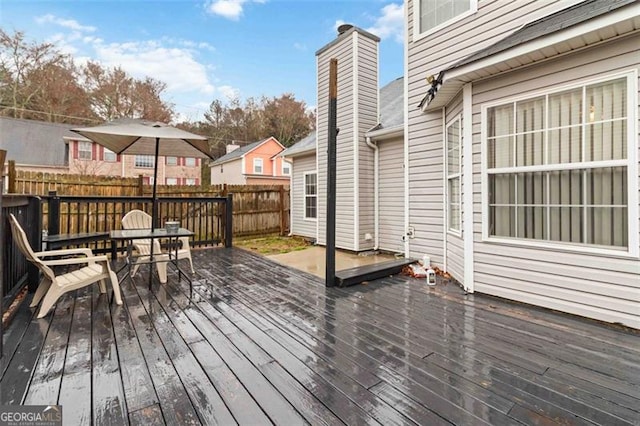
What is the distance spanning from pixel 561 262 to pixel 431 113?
2981 mm

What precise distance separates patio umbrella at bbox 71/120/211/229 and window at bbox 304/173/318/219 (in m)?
3.83

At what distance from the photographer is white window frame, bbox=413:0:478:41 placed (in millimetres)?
4441

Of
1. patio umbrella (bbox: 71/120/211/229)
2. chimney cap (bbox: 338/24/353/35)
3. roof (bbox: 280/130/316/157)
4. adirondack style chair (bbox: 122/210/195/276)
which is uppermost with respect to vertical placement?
chimney cap (bbox: 338/24/353/35)

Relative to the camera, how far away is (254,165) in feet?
70.5

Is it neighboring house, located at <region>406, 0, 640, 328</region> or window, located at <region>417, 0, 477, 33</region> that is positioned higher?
window, located at <region>417, 0, 477, 33</region>

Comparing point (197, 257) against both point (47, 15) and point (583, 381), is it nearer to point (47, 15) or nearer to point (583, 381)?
point (583, 381)

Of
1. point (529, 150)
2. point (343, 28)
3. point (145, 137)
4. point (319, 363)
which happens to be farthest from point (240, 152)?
point (319, 363)

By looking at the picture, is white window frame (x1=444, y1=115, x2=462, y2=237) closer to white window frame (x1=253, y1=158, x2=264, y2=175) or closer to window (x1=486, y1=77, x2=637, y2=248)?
window (x1=486, y1=77, x2=637, y2=248)

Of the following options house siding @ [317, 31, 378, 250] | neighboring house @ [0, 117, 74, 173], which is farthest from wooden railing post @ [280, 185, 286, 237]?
neighboring house @ [0, 117, 74, 173]

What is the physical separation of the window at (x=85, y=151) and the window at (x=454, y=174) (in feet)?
68.5

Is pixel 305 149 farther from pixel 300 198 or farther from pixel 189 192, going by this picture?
pixel 189 192

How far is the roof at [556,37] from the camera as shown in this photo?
2555mm

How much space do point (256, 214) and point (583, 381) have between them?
8.30 metres

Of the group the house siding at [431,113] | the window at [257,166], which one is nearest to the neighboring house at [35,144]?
the window at [257,166]
